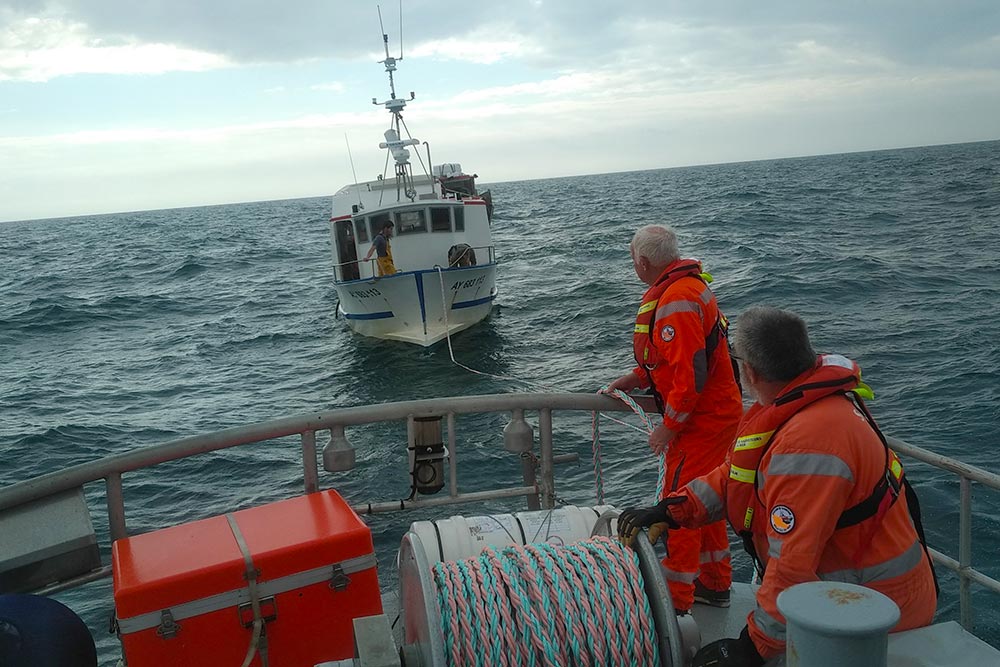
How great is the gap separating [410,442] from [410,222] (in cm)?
1627

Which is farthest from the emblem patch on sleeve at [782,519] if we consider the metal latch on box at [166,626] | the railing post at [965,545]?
the metal latch on box at [166,626]

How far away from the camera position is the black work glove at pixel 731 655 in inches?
89.8

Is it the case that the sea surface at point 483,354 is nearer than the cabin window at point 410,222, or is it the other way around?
the sea surface at point 483,354

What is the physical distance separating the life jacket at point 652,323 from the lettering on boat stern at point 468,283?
1579 centimetres

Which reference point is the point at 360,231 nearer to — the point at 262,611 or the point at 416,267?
the point at 416,267

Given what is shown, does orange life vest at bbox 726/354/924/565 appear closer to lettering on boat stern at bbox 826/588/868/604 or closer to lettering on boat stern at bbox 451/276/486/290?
lettering on boat stern at bbox 826/588/868/604

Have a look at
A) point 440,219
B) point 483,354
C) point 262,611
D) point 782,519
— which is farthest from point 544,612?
point 440,219

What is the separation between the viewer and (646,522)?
2477 millimetres

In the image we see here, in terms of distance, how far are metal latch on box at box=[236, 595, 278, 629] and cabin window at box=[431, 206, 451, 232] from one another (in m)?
17.3

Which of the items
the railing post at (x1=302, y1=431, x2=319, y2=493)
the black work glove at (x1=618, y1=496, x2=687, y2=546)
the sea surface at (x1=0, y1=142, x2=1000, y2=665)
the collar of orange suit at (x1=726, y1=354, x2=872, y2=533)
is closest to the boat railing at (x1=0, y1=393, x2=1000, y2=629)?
the railing post at (x1=302, y1=431, x2=319, y2=493)

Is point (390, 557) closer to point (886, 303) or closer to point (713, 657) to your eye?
point (713, 657)

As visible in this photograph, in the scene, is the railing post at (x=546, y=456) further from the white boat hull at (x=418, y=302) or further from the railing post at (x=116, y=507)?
the white boat hull at (x=418, y=302)

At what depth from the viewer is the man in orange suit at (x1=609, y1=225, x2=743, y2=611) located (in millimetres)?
3365

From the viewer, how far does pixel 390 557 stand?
24.2 ft
